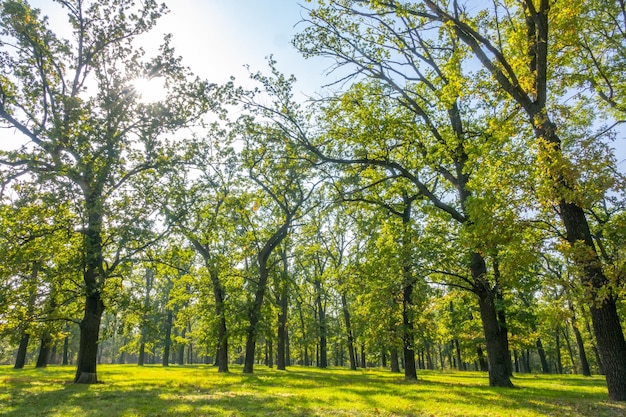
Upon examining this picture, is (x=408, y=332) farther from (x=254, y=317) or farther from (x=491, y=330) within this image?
(x=254, y=317)

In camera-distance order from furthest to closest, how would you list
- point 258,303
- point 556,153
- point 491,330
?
1. point 258,303
2. point 491,330
3. point 556,153

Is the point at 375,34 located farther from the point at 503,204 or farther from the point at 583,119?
the point at 583,119

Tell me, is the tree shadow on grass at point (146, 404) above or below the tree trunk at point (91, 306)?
below

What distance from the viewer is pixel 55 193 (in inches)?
552

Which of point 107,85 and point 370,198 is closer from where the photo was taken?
point 107,85

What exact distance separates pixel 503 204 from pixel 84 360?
18660 mm

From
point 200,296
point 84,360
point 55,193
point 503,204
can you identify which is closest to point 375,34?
point 503,204

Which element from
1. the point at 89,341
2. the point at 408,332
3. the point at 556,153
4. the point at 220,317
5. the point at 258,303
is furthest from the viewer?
the point at 220,317

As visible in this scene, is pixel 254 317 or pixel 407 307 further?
pixel 254 317

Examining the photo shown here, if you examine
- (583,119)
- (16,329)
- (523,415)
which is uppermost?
(583,119)

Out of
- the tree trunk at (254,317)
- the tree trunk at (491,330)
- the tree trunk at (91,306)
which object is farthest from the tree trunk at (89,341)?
the tree trunk at (491,330)

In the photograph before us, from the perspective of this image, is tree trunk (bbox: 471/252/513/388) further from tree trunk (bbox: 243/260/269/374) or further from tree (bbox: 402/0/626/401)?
tree trunk (bbox: 243/260/269/374)

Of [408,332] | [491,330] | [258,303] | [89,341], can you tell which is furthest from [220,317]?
[491,330]

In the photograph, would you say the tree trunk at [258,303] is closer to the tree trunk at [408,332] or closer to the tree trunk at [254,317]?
the tree trunk at [254,317]
